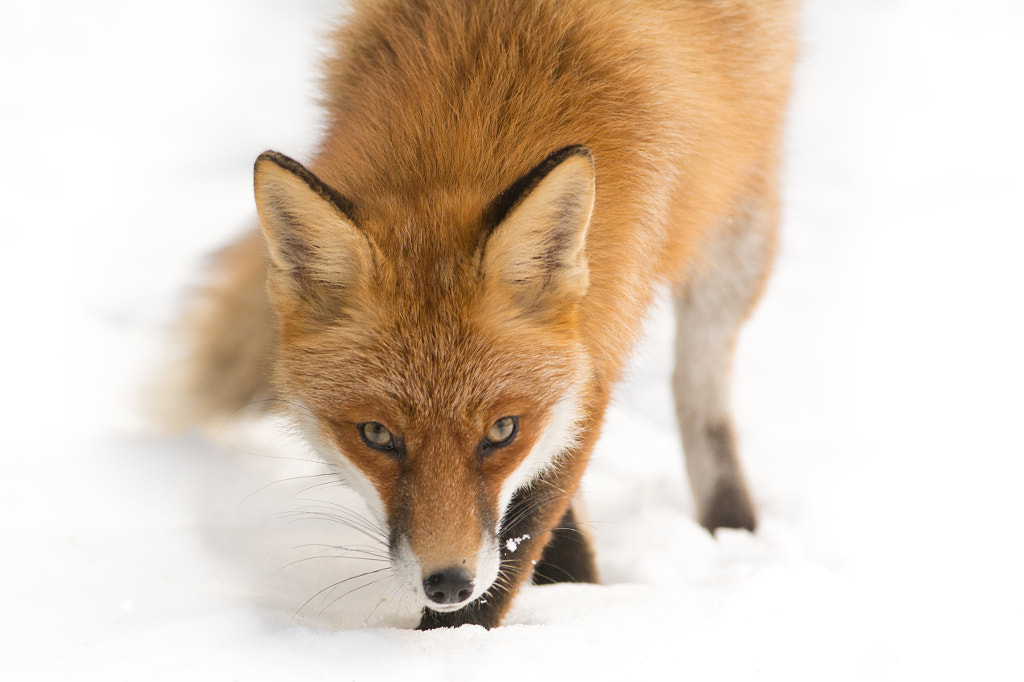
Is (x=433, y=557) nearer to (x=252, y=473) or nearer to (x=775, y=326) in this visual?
(x=252, y=473)

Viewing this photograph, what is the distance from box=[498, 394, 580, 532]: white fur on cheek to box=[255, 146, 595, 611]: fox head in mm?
12

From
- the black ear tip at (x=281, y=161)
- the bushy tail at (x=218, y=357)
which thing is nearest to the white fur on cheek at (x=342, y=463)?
the black ear tip at (x=281, y=161)

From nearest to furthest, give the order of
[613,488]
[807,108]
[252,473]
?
[252,473] → [613,488] → [807,108]

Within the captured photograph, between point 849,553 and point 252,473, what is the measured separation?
2093 millimetres

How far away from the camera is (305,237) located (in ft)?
6.93

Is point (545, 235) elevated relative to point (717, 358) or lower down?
elevated

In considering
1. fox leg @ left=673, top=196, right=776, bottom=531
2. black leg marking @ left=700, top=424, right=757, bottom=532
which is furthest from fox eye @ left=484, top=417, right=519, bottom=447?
black leg marking @ left=700, top=424, right=757, bottom=532

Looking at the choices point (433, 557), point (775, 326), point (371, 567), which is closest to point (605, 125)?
point (433, 557)

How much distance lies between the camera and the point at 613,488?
3.85 metres

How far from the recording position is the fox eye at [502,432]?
213 cm

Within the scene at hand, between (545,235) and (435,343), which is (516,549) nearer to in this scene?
(435,343)

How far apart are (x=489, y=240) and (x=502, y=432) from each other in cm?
44

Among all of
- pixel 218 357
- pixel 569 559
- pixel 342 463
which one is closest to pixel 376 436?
pixel 342 463

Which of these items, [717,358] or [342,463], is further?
[717,358]
